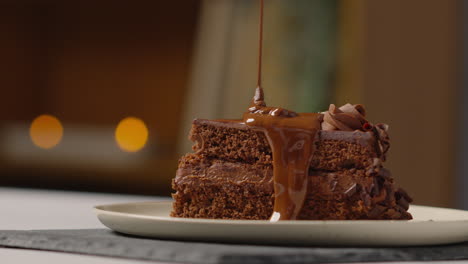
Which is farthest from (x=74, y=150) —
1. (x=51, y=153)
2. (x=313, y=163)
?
(x=313, y=163)

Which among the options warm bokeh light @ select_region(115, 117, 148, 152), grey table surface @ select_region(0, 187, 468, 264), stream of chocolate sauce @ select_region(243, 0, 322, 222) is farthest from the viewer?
warm bokeh light @ select_region(115, 117, 148, 152)

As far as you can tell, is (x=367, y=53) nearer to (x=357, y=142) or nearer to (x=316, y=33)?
(x=316, y=33)

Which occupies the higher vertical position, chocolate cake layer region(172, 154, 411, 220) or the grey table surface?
chocolate cake layer region(172, 154, 411, 220)

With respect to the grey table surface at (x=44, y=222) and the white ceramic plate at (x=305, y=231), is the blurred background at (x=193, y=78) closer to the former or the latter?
the grey table surface at (x=44, y=222)

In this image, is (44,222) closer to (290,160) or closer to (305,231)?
(290,160)

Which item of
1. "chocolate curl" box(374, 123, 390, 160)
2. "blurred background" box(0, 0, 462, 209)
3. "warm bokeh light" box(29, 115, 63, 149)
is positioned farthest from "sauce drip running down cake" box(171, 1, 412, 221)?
"warm bokeh light" box(29, 115, 63, 149)

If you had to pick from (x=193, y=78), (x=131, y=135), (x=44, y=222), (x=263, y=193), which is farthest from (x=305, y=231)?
(x=131, y=135)

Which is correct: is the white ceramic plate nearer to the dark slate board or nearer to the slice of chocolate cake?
the dark slate board
